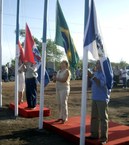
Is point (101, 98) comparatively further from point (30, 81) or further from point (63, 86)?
point (30, 81)

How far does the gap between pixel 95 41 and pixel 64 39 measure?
1.50 meters

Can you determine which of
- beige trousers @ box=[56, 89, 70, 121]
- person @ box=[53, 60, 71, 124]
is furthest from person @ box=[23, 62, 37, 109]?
beige trousers @ box=[56, 89, 70, 121]

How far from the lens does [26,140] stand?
810 centimetres

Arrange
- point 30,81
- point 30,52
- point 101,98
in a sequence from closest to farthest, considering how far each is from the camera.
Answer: point 101,98 → point 30,52 → point 30,81

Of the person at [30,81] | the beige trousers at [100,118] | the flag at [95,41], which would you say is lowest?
the beige trousers at [100,118]

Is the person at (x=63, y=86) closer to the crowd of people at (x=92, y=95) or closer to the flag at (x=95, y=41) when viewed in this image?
the crowd of people at (x=92, y=95)

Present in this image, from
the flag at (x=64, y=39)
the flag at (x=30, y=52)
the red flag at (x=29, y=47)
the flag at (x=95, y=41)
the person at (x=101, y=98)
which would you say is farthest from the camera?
the red flag at (x=29, y=47)

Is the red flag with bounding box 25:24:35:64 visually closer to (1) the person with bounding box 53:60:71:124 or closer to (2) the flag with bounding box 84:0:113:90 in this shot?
(1) the person with bounding box 53:60:71:124

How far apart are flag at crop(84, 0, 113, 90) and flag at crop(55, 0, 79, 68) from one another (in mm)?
981

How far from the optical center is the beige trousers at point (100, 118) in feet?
23.3

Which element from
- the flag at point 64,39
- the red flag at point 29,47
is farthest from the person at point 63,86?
the red flag at point 29,47

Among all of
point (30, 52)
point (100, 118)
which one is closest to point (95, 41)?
point (100, 118)

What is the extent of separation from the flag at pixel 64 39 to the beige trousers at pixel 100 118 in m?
1.20

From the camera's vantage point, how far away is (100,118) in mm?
7188
